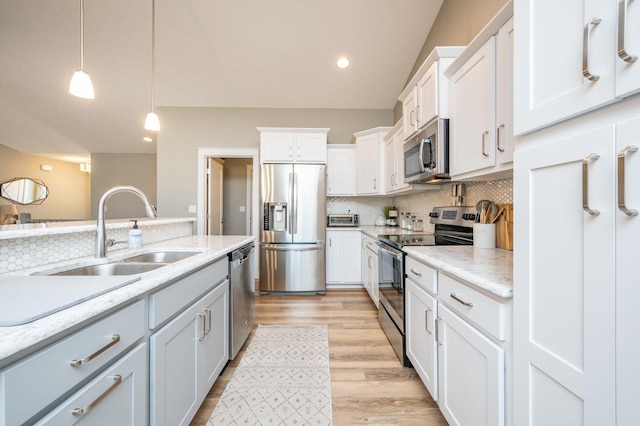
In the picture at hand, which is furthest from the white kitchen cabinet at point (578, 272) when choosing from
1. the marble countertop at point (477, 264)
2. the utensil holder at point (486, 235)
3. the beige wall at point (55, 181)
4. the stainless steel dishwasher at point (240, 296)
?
the beige wall at point (55, 181)

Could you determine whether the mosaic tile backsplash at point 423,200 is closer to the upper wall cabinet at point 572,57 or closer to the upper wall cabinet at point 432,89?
the upper wall cabinet at point 432,89

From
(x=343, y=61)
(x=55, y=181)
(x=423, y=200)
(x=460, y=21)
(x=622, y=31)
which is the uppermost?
(x=343, y=61)

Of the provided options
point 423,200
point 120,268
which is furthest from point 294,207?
point 120,268

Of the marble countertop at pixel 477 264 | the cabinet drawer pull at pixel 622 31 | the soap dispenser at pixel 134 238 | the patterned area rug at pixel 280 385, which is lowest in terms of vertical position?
the patterned area rug at pixel 280 385

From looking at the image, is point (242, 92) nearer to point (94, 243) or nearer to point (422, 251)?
point (94, 243)

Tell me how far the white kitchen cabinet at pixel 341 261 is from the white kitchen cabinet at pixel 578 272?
3106mm

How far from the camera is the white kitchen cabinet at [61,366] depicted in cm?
56

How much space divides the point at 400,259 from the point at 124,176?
748 cm

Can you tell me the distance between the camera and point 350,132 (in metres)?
4.55

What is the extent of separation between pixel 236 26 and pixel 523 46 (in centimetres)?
347

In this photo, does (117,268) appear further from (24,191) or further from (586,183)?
(24,191)

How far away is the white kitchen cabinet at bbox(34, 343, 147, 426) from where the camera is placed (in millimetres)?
688

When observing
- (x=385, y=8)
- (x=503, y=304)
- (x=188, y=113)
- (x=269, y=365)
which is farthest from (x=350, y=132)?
(x=503, y=304)

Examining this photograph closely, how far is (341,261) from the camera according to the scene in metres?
3.98
